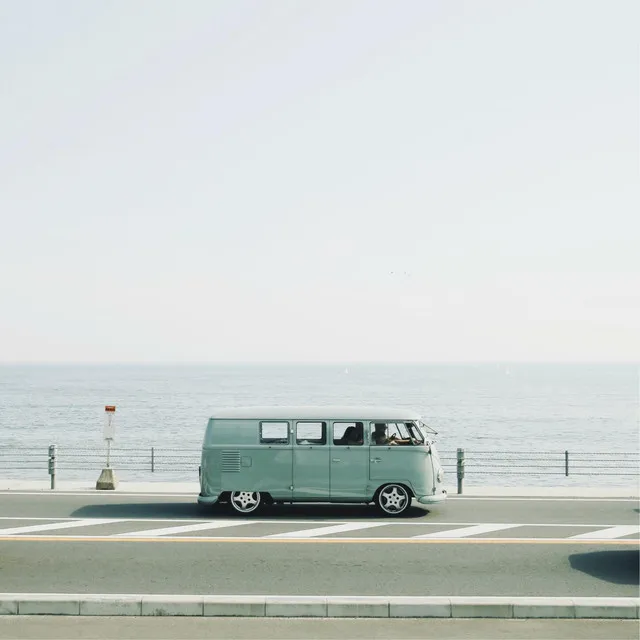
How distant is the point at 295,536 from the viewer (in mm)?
15477

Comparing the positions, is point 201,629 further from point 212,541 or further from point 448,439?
point 448,439

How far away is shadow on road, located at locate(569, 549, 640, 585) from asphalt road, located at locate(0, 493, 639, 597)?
2 centimetres

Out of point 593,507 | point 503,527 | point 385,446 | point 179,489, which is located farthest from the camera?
point 179,489

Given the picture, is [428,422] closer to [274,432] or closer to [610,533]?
[274,432]

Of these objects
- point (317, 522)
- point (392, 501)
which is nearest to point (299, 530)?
point (317, 522)

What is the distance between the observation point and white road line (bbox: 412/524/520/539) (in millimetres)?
15664

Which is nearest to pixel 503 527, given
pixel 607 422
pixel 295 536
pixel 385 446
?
pixel 385 446

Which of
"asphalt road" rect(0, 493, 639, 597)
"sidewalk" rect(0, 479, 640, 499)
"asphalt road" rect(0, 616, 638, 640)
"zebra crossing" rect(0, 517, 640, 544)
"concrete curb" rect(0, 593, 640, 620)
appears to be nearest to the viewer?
"asphalt road" rect(0, 616, 638, 640)

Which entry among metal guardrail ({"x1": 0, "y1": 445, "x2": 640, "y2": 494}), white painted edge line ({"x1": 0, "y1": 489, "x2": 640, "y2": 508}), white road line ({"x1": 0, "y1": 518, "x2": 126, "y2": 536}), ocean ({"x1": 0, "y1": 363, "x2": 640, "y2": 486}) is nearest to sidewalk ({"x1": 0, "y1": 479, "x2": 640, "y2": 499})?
white painted edge line ({"x1": 0, "y1": 489, "x2": 640, "y2": 508})

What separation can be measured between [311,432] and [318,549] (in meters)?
3.79

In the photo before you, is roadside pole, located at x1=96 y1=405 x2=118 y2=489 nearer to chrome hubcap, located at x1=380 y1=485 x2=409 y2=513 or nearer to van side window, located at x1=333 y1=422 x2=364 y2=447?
van side window, located at x1=333 y1=422 x2=364 y2=447

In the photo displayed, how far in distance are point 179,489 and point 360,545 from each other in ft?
Answer: 26.9

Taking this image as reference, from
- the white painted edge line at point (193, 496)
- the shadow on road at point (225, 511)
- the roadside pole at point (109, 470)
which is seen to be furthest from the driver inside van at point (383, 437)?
the roadside pole at point (109, 470)

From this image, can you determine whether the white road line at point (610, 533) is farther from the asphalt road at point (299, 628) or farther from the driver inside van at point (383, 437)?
the asphalt road at point (299, 628)
